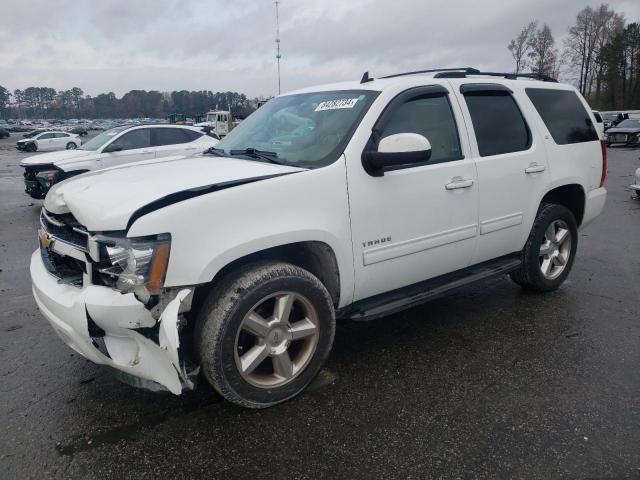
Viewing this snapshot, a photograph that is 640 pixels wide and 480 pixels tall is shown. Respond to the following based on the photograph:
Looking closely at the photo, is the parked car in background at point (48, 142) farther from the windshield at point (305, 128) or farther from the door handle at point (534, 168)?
the door handle at point (534, 168)

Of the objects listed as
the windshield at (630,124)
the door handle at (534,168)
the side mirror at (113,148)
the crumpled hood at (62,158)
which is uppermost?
the windshield at (630,124)

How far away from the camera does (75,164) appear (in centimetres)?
935

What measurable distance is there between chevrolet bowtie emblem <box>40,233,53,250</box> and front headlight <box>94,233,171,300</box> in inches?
31.6

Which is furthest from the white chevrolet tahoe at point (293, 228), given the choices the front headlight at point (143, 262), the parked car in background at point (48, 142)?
the parked car in background at point (48, 142)

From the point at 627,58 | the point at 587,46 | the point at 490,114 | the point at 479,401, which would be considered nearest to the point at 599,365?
the point at 479,401

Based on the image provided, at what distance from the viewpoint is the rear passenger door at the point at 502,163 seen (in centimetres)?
362

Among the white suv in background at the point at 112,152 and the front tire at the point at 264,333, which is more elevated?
the white suv in background at the point at 112,152

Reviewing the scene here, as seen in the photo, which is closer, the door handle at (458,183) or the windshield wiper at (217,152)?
the door handle at (458,183)

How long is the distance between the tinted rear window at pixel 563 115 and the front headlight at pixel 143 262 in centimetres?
346

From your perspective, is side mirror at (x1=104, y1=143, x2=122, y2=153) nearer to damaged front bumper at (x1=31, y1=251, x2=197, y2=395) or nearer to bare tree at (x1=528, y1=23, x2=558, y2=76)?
damaged front bumper at (x1=31, y1=251, x2=197, y2=395)

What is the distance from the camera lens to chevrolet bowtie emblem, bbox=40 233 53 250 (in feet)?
9.37

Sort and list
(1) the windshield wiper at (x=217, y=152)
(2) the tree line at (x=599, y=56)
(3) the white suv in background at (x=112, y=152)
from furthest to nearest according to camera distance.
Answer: (2) the tree line at (x=599, y=56) < (3) the white suv in background at (x=112, y=152) < (1) the windshield wiper at (x=217, y=152)

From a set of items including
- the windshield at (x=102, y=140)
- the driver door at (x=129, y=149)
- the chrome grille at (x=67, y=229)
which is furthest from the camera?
the windshield at (x=102, y=140)

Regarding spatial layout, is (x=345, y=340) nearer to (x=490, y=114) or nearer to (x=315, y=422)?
(x=315, y=422)
